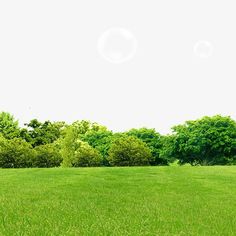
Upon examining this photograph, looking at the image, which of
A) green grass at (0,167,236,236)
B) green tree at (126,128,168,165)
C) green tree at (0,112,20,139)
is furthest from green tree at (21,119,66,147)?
green grass at (0,167,236,236)

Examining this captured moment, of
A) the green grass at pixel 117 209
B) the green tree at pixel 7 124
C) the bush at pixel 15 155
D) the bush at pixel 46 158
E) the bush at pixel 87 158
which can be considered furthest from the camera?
the green tree at pixel 7 124

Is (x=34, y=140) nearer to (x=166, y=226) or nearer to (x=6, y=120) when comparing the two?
(x=6, y=120)

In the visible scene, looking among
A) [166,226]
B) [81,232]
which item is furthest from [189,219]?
[81,232]

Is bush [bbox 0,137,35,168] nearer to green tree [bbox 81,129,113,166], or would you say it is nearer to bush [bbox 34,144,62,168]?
bush [bbox 34,144,62,168]

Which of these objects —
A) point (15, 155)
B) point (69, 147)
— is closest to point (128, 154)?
point (15, 155)

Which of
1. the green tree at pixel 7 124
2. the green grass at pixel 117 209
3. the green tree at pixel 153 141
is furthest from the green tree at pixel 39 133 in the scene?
the green grass at pixel 117 209

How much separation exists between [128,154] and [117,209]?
43.3 metres

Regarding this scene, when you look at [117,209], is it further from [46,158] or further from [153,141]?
[153,141]

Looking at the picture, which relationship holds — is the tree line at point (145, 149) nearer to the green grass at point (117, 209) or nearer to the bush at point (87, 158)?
the bush at point (87, 158)

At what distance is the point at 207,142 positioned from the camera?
5684cm

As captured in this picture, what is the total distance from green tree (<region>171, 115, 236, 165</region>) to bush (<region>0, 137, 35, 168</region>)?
20.1m

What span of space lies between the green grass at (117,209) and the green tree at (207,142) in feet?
130

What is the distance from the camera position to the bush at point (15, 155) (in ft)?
168

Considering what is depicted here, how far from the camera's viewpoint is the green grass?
348 inches
